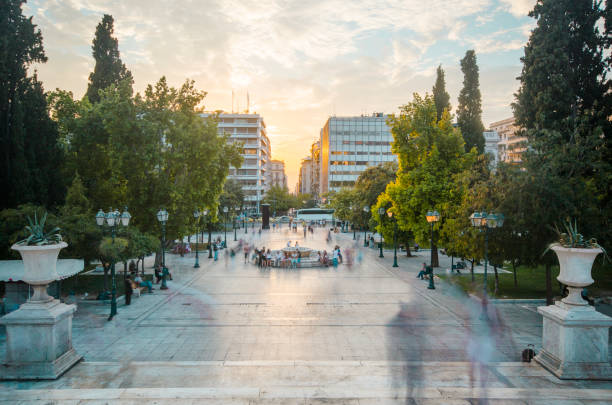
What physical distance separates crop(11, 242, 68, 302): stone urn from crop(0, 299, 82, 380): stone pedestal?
0.38 meters

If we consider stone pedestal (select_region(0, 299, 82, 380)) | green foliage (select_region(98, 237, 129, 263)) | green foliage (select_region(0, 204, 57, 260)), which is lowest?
stone pedestal (select_region(0, 299, 82, 380))

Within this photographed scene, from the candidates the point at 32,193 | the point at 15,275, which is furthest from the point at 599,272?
the point at 32,193

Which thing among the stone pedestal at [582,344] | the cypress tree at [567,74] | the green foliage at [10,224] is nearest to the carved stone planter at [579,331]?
the stone pedestal at [582,344]

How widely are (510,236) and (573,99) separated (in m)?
11.3

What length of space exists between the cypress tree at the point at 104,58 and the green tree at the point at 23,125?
775 cm

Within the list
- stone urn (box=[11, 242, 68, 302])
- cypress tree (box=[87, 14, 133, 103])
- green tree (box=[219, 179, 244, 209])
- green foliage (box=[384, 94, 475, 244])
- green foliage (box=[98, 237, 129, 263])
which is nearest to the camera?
stone urn (box=[11, 242, 68, 302])

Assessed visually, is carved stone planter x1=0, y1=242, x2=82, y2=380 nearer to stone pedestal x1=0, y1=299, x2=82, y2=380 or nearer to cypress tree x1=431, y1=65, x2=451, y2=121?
stone pedestal x1=0, y1=299, x2=82, y2=380

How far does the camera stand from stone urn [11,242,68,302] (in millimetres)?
8891

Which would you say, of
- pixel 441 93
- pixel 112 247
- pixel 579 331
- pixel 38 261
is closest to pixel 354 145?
pixel 441 93

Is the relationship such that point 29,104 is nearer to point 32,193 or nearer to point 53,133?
point 53,133

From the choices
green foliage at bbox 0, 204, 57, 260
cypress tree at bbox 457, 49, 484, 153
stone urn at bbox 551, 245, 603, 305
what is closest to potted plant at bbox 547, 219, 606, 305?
stone urn at bbox 551, 245, 603, 305

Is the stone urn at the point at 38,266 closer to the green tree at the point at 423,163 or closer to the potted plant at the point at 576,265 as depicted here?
the potted plant at the point at 576,265

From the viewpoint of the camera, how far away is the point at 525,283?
22.8 metres

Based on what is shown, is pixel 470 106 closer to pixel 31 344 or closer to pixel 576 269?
pixel 576 269
